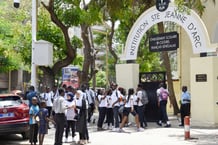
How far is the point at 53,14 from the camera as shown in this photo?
21484 millimetres

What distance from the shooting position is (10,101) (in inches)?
522

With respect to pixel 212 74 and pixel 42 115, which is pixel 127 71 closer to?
pixel 212 74

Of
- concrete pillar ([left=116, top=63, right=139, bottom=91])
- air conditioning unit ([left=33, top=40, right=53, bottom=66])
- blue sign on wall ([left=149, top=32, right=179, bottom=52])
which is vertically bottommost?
concrete pillar ([left=116, top=63, right=139, bottom=91])

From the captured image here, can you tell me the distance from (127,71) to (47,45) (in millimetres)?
4455

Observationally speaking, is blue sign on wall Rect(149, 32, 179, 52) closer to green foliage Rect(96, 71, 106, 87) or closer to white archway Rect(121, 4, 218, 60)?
white archway Rect(121, 4, 218, 60)

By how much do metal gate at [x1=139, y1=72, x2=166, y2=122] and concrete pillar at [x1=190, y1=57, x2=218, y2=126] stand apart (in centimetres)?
173

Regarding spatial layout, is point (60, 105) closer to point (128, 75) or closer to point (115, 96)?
point (115, 96)

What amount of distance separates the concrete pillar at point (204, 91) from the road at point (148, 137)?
32.6 inches

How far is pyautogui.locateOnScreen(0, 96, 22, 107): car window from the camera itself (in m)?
13.0

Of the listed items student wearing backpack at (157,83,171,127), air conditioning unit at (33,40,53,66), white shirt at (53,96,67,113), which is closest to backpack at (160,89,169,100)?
student wearing backpack at (157,83,171,127)

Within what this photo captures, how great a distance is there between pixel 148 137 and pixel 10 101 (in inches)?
188

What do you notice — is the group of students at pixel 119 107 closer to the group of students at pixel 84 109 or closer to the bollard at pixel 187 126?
the group of students at pixel 84 109

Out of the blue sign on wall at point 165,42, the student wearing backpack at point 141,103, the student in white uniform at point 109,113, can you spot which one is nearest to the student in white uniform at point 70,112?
the student in white uniform at point 109,113

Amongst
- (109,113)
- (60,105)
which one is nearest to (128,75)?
(109,113)
